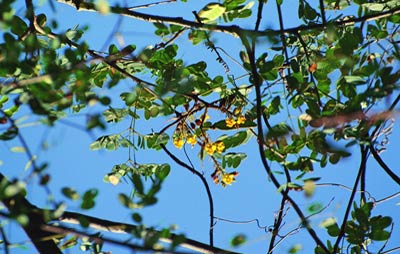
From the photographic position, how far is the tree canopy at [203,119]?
0.79 metres

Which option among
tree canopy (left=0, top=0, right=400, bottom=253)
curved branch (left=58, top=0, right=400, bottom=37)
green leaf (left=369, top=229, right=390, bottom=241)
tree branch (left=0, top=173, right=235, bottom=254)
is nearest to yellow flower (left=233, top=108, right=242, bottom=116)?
tree canopy (left=0, top=0, right=400, bottom=253)

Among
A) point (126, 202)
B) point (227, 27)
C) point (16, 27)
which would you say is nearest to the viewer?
point (126, 202)

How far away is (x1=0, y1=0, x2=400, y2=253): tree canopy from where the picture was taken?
790mm

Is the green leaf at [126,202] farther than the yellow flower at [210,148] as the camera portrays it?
No

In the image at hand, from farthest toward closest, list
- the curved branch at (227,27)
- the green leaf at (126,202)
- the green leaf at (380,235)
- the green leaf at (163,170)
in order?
the green leaf at (163,170) → the green leaf at (380,235) → the curved branch at (227,27) → the green leaf at (126,202)

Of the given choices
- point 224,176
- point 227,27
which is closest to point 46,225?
point 227,27

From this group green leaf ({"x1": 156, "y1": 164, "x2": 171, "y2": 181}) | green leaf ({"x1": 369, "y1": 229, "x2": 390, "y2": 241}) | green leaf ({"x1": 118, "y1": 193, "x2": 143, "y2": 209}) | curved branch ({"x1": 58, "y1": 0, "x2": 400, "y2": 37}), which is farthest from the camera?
green leaf ({"x1": 156, "y1": 164, "x2": 171, "y2": 181})

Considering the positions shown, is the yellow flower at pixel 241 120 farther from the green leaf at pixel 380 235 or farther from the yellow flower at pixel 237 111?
the green leaf at pixel 380 235

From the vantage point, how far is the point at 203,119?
55.8 inches

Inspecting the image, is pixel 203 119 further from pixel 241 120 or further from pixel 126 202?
pixel 126 202

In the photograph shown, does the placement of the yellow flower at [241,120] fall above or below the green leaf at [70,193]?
above

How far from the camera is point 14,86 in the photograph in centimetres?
79

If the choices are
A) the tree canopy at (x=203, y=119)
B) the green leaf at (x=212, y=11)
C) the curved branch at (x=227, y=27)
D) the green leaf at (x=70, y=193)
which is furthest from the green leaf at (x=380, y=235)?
the green leaf at (x=70, y=193)

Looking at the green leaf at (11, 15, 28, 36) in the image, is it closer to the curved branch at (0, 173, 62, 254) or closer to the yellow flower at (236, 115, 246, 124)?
the curved branch at (0, 173, 62, 254)
